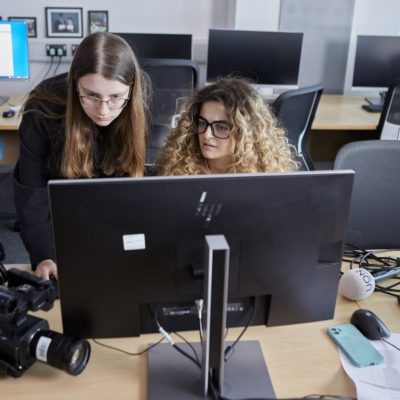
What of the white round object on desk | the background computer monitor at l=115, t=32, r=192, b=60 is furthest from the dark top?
the background computer monitor at l=115, t=32, r=192, b=60

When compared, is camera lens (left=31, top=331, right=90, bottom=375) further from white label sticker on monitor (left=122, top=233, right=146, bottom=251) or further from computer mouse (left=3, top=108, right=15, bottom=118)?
computer mouse (left=3, top=108, right=15, bottom=118)

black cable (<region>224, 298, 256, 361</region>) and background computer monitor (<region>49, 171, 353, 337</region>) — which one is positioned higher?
background computer monitor (<region>49, 171, 353, 337</region>)

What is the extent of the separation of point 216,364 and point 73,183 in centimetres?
41

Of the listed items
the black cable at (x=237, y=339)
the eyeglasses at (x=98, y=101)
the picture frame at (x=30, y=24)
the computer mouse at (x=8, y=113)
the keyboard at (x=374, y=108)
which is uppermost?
the picture frame at (x=30, y=24)

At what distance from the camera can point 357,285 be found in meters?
1.23

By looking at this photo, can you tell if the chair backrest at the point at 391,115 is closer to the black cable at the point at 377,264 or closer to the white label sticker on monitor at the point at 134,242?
the black cable at the point at 377,264

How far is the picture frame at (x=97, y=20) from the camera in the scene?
11.3 feet

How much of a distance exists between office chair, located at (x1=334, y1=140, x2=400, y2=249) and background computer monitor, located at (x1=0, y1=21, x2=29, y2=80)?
2240mm

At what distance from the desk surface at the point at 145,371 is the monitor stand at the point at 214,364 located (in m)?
0.02

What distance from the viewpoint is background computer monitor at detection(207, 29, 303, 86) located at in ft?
10.7

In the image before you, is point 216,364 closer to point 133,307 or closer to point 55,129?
point 133,307

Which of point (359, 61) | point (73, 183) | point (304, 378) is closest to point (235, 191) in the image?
point (73, 183)

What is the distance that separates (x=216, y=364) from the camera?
35.0 inches

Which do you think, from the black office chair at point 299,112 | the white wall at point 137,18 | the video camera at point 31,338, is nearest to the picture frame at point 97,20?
the white wall at point 137,18
